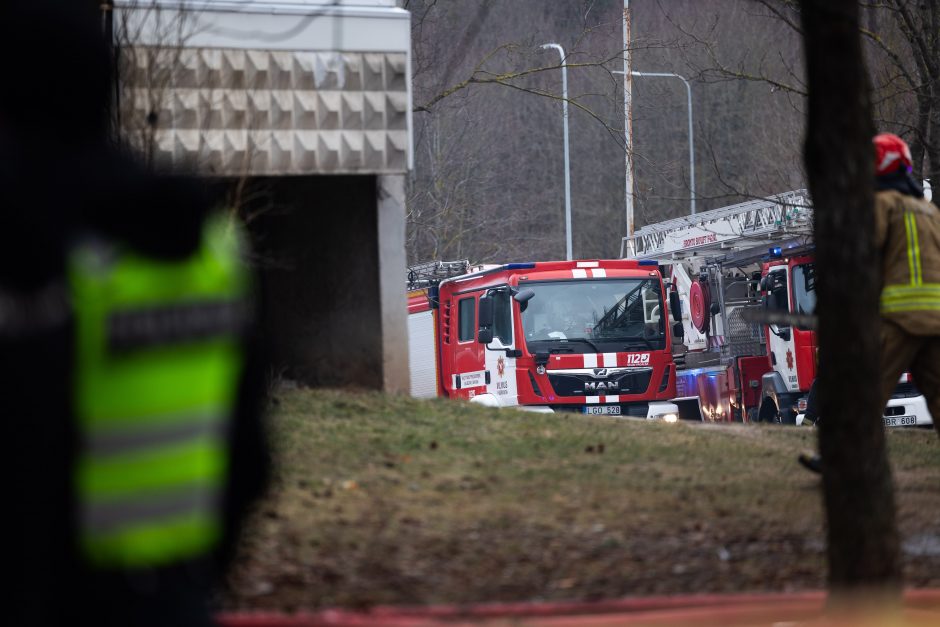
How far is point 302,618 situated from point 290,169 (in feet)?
21.2

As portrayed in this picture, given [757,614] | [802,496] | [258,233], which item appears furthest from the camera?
[258,233]

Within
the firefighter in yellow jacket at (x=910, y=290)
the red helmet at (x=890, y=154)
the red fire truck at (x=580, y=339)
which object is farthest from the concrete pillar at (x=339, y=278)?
the red fire truck at (x=580, y=339)

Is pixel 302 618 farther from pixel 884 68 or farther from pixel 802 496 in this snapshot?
pixel 884 68

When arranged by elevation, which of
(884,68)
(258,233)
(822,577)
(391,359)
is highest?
(884,68)

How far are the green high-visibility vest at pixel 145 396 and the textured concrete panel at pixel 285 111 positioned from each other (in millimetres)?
7944

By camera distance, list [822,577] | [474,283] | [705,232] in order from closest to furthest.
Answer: [822,577], [474,283], [705,232]

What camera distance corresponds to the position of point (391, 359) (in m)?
10.8

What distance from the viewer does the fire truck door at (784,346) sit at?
54.4ft

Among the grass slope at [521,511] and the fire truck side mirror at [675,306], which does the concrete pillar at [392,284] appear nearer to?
the grass slope at [521,511]

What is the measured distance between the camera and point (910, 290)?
675cm

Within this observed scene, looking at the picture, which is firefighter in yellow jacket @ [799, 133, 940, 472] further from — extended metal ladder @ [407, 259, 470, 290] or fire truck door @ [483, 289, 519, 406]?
extended metal ladder @ [407, 259, 470, 290]

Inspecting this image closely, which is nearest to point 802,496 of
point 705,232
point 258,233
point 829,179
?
point 829,179

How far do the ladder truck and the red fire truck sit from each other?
666 millimetres

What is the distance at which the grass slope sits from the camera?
5141 mm
